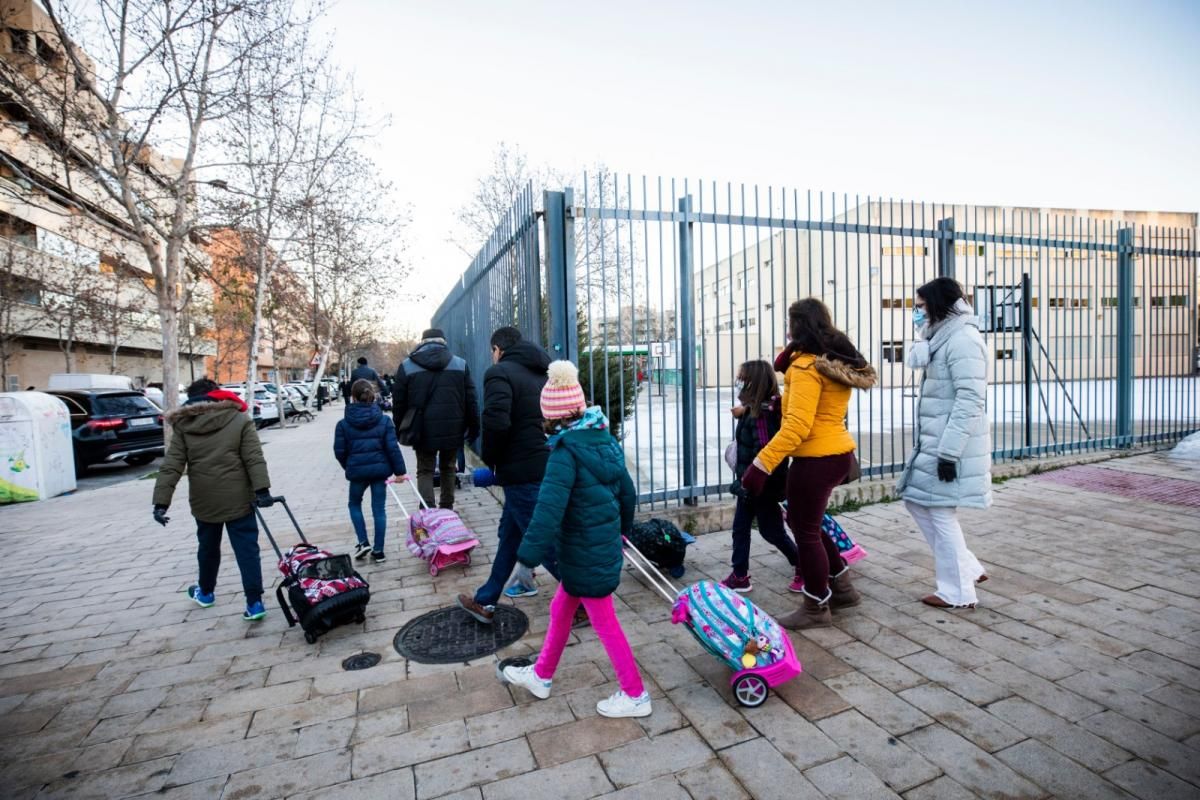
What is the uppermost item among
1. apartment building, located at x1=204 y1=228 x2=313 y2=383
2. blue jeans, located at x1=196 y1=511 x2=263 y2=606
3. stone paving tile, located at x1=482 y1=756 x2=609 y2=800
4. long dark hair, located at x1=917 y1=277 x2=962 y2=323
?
apartment building, located at x1=204 y1=228 x2=313 y2=383

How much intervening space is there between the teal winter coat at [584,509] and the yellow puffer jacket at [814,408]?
114 centimetres

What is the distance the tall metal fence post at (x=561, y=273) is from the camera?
17.1 ft

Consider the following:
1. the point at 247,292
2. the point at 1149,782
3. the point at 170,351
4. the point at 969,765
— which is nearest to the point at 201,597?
the point at 969,765

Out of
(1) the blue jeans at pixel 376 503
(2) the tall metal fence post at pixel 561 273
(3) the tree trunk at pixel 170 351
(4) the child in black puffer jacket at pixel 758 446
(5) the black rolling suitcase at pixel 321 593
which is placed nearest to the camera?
(5) the black rolling suitcase at pixel 321 593

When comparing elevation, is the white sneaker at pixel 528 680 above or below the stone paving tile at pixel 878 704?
above

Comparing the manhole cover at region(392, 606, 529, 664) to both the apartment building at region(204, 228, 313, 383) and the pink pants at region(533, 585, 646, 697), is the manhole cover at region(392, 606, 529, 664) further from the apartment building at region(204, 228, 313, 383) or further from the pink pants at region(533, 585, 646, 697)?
the apartment building at region(204, 228, 313, 383)

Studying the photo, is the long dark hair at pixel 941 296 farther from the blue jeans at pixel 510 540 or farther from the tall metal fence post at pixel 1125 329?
the tall metal fence post at pixel 1125 329

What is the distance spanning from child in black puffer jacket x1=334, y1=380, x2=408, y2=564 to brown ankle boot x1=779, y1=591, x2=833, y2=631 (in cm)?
350

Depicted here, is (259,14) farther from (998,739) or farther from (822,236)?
(998,739)

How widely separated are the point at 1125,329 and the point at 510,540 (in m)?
9.20

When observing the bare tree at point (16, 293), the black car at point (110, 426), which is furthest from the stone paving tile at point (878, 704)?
the bare tree at point (16, 293)

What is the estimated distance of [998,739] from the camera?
2.54 metres

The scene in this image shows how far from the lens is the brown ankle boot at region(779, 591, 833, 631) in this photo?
3648mm

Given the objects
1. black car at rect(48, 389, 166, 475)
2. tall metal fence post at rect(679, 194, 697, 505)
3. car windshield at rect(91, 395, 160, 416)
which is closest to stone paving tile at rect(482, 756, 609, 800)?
tall metal fence post at rect(679, 194, 697, 505)
